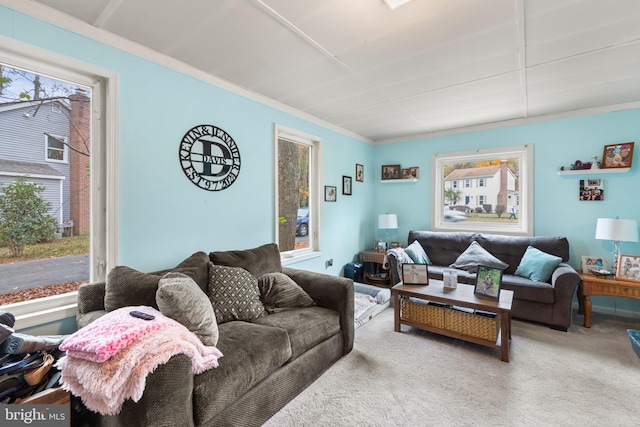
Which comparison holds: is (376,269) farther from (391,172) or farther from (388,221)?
(391,172)

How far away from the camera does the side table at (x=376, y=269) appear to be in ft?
14.0

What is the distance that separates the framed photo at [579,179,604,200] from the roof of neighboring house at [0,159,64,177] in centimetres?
515

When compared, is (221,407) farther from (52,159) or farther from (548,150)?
(548,150)

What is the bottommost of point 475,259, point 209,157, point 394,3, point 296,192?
point 475,259

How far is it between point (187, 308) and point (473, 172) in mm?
4206

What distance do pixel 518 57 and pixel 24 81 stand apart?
11.2 feet

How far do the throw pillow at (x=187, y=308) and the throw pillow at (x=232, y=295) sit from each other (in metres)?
0.34

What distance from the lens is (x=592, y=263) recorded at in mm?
3199

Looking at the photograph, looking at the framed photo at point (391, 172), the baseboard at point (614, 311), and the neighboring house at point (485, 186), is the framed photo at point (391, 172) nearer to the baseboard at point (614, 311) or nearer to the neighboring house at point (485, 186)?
the neighboring house at point (485, 186)

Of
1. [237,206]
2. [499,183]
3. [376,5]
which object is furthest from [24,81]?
[499,183]

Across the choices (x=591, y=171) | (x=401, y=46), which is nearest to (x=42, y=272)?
(x=401, y=46)

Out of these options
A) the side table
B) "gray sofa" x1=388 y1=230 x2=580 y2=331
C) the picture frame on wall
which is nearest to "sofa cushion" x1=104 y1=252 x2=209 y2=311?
"gray sofa" x1=388 y1=230 x2=580 y2=331

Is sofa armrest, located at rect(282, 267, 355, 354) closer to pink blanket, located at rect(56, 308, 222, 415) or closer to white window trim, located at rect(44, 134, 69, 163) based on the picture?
pink blanket, located at rect(56, 308, 222, 415)

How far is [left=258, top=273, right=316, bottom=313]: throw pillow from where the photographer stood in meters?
2.34
